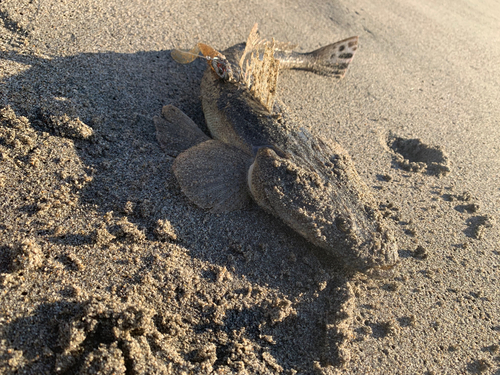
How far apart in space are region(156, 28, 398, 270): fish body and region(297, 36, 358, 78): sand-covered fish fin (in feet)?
5.09

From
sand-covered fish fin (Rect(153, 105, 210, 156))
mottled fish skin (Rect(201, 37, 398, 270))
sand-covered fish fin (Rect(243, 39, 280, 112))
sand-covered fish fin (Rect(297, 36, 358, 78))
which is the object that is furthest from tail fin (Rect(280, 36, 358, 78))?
sand-covered fish fin (Rect(153, 105, 210, 156))

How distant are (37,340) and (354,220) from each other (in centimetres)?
216

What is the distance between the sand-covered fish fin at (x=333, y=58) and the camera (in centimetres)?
443

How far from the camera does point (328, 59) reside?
14.7 feet

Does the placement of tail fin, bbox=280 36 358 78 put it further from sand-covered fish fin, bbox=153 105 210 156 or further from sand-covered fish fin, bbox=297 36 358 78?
sand-covered fish fin, bbox=153 105 210 156

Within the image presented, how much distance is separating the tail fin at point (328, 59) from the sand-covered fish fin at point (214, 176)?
2.08m

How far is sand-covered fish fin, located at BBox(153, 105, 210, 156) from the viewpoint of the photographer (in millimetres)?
3074

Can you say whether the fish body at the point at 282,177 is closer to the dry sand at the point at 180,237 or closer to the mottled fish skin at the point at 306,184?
the mottled fish skin at the point at 306,184

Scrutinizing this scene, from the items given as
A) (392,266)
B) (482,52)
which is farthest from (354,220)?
(482,52)

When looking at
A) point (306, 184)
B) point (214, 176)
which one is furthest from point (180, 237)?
point (306, 184)

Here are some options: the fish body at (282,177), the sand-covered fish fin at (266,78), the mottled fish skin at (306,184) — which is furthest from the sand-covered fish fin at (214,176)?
the sand-covered fish fin at (266,78)

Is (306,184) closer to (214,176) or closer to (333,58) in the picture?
(214,176)

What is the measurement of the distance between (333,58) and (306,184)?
107 inches

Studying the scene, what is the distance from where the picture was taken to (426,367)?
2289 millimetres
